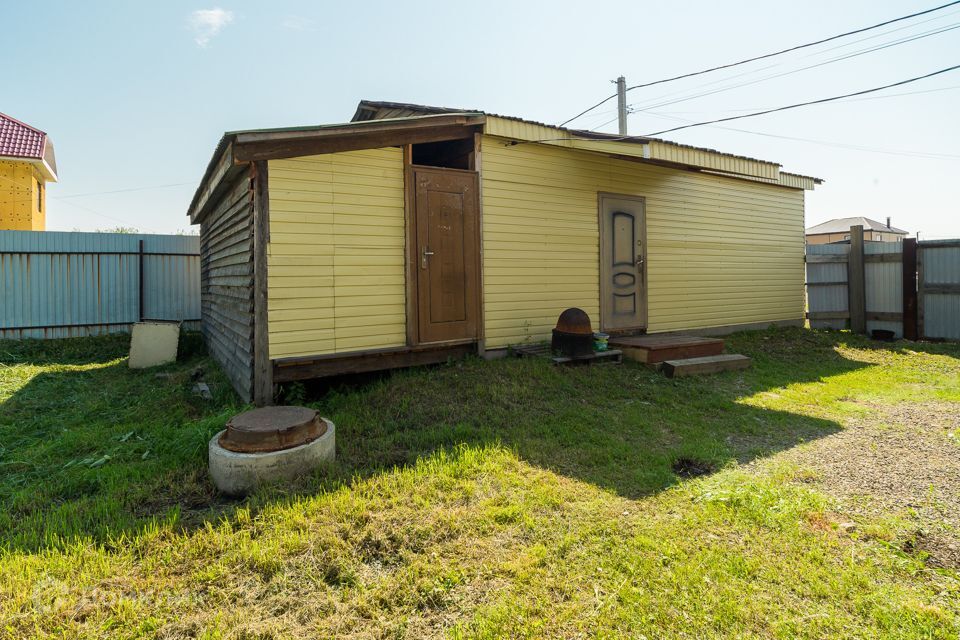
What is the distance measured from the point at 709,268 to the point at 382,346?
657 centimetres

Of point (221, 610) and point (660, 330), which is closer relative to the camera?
point (221, 610)

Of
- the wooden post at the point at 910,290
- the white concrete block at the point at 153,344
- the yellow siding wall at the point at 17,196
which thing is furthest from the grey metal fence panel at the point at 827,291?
the yellow siding wall at the point at 17,196

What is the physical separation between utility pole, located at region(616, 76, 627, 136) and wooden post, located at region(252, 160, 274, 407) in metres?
14.6

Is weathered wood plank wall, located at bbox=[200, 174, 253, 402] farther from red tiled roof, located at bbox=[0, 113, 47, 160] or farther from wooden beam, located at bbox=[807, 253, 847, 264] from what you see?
wooden beam, located at bbox=[807, 253, 847, 264]

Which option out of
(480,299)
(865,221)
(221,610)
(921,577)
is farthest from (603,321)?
(865,221)

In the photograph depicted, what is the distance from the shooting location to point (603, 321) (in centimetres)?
807

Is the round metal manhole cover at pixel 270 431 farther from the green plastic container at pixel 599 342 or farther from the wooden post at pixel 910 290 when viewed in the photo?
the wooden post at pixel 910 290

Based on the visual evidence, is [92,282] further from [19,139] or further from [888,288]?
[888,288]

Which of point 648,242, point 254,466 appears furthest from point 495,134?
point 254,466

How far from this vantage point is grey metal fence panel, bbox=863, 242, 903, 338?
10.3m

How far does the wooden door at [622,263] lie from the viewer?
807 cm

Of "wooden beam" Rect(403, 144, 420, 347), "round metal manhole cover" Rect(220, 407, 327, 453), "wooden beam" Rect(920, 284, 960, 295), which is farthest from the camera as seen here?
"wooden beam" Rect(920, 284, 960, 295)

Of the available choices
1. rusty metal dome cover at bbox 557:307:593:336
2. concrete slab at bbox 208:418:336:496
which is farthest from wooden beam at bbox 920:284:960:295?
concrete slab at bbox 208:418:336:496

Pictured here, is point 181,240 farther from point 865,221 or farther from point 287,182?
point 865,221
